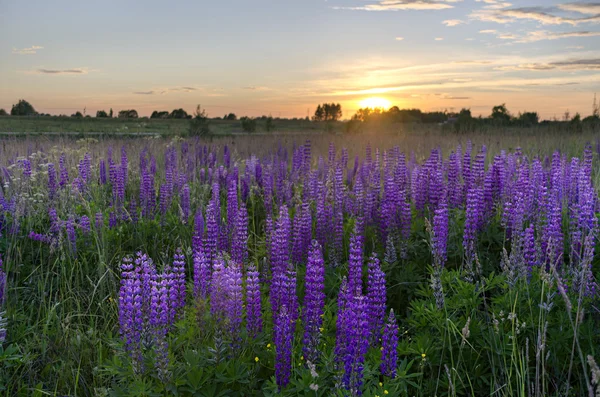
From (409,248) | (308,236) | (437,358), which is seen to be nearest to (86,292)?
(308,236)

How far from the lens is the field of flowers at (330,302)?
309 centimetres

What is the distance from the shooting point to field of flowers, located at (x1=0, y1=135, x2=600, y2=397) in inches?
122

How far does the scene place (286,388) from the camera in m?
3.01

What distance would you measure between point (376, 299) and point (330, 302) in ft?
3.76

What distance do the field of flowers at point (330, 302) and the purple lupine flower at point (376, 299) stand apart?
2 centimetres

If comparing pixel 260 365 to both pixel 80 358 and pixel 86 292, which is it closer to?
pixel 80 358

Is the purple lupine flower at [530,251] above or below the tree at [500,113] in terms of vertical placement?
below

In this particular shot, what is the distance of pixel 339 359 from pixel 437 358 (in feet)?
3.84

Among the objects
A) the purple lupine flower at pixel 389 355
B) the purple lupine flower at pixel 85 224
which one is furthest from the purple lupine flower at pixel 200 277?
the purple lupine flower at pixel 85 224

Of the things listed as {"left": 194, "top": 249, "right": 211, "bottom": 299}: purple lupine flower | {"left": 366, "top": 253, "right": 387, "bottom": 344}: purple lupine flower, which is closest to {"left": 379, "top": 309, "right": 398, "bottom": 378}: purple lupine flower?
{"left": 366, "top": 253, "right": 387, "bottom": 344}: purple lupine flower

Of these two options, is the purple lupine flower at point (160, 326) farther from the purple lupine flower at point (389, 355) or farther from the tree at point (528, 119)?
the tree at point (528, 119)

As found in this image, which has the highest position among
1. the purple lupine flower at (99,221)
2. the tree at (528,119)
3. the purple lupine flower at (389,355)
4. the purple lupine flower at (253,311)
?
the tree at (528,119)

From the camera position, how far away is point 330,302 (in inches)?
171

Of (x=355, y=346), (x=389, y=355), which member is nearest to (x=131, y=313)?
(x=355, y=346)
